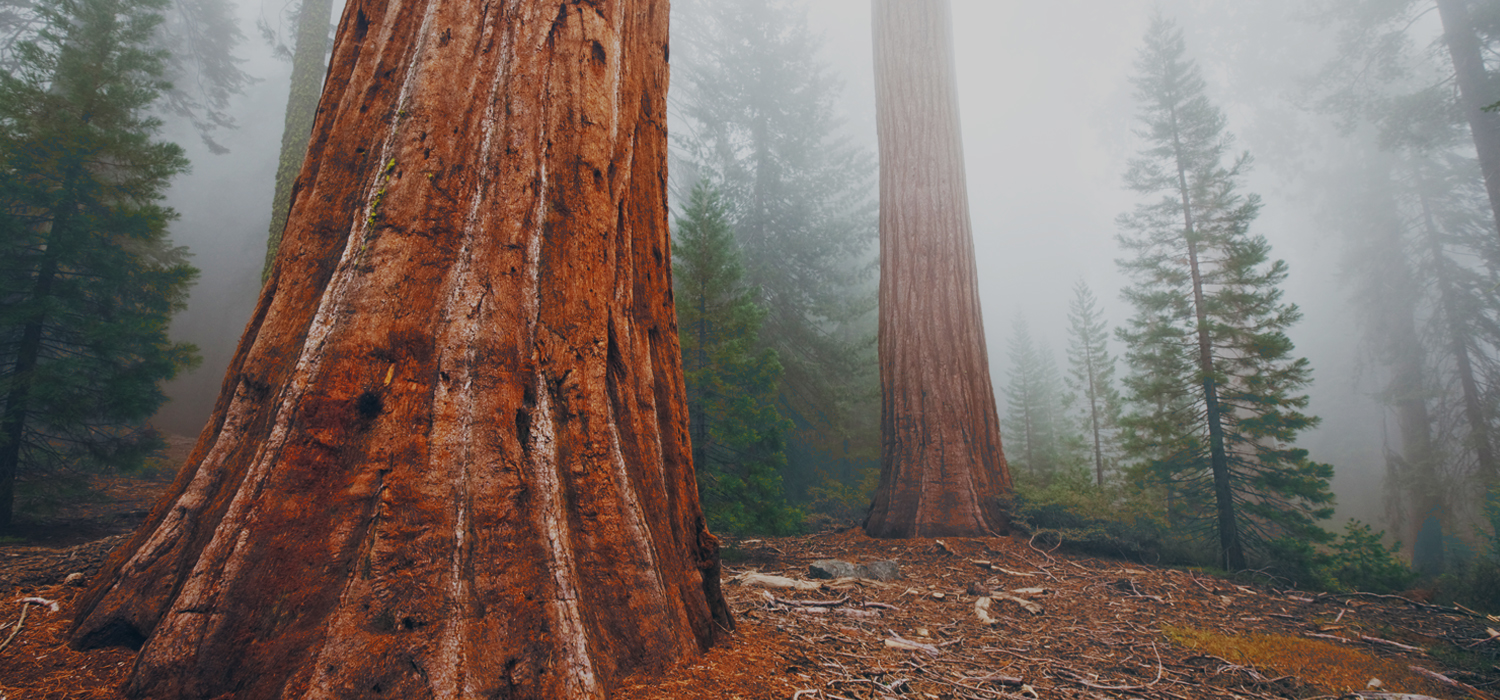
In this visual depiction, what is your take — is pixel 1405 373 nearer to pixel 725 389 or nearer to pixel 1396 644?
pixel 1396 644

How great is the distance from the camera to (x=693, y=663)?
170 cm

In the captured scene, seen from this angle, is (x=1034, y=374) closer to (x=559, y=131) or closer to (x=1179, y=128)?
(x=1179, y=128)

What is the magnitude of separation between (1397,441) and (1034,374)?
813 inches

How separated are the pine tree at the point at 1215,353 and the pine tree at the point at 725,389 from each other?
4.77 metres

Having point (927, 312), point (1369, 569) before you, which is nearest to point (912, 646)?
point (927, 312)

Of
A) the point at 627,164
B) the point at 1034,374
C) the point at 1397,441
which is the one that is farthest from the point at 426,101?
the point at 1397,441

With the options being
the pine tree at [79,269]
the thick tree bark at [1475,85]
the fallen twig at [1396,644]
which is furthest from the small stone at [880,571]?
the thick tree bark at [1475,85]

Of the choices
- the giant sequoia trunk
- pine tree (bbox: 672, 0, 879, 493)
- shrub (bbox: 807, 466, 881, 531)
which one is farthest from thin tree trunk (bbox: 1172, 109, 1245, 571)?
pine tree (bbox: 672, 0, 879, 493)

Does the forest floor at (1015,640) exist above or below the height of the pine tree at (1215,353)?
below

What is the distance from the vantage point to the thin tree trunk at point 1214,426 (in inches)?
239

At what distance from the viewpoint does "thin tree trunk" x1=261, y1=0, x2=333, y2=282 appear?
7.46m

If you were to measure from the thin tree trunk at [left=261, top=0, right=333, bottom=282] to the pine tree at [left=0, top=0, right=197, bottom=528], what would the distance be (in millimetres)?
1123

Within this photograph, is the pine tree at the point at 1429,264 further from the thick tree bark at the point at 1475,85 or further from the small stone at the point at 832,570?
the small stone at the point at 832,570

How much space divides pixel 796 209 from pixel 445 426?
1563 centimetres
